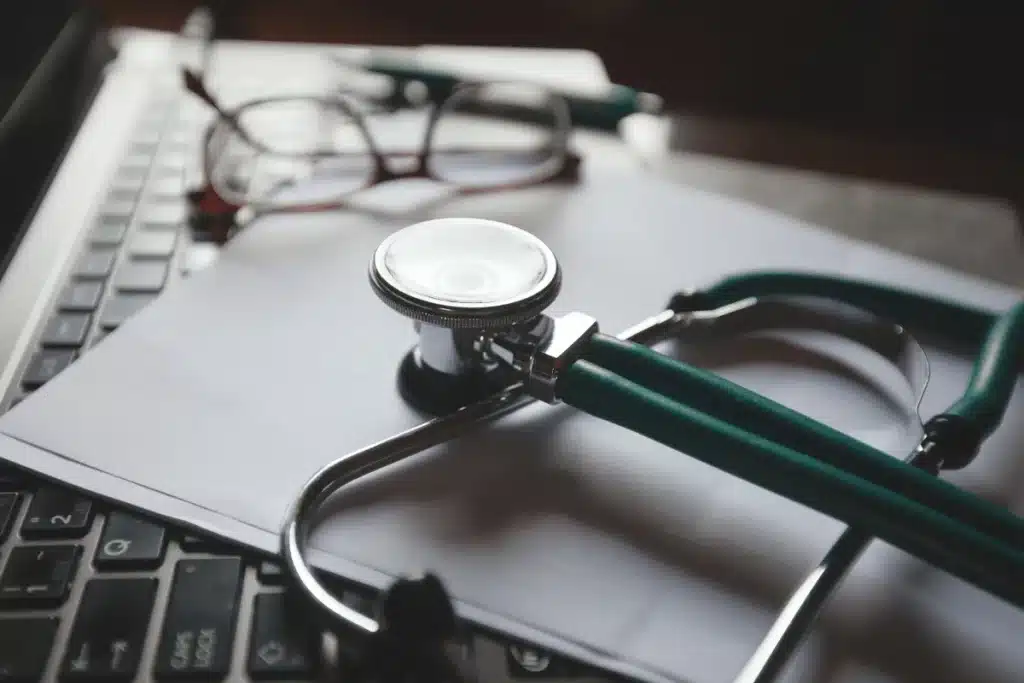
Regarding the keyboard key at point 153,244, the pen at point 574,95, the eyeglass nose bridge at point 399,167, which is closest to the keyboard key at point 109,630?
the keyboard key at point 153,244

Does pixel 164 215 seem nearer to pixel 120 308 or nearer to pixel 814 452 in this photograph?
pixel 120 308

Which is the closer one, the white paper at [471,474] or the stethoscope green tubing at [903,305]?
the white paper at [471,474]

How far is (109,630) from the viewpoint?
0.82 feet

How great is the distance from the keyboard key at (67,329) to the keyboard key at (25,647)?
0.15 m

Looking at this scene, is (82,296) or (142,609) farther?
(82,296)

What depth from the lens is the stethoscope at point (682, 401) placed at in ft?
0.79

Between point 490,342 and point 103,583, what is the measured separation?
15 centimetres

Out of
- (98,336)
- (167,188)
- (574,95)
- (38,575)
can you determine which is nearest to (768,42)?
(574,95)

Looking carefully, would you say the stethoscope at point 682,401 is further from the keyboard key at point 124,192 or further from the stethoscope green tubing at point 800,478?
the keyboard key at point 124,192

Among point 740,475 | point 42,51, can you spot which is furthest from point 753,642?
point 42,51

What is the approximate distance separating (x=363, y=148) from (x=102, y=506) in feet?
1.15

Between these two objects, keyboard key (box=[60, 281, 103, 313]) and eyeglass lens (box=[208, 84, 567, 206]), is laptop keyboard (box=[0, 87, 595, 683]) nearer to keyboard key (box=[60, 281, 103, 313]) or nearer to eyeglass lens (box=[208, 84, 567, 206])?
keyboard key (box=[60, 281, 103, 313])

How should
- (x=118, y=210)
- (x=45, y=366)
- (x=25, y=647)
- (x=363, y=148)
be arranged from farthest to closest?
(x=363, y=148), (x=118, y=210), (x=45, y=366), (x=25, y=647)

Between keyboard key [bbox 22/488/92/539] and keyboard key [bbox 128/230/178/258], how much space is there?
0.17 meters
